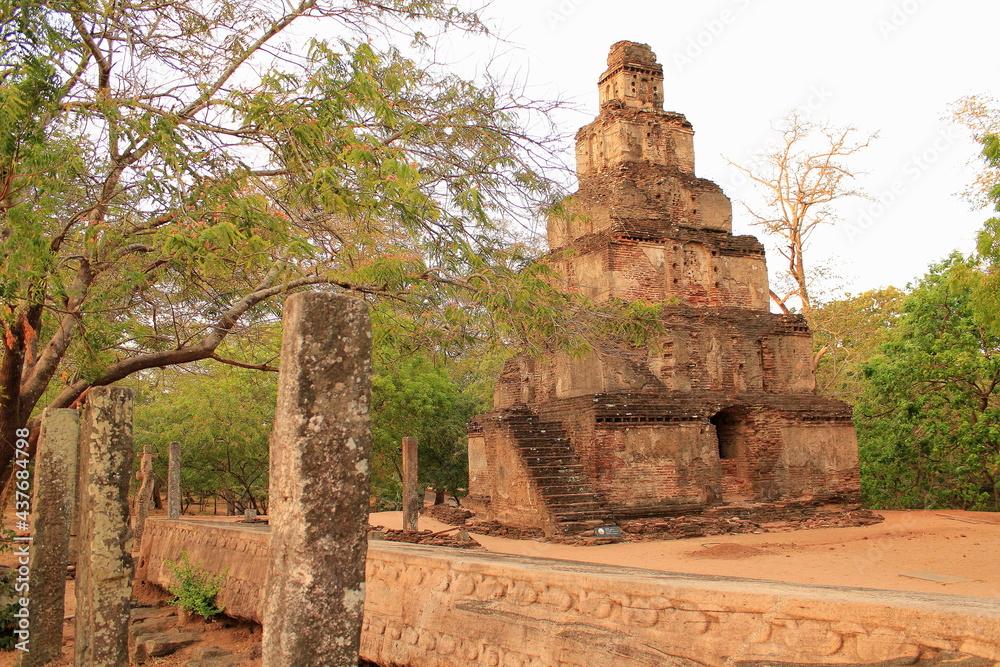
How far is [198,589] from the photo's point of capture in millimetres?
7262

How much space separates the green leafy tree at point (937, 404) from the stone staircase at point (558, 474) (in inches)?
308

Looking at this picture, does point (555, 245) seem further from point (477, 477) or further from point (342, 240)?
point (342, 240)

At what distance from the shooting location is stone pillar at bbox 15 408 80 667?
622cm

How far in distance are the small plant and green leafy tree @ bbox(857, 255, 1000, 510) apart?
47.9 ft

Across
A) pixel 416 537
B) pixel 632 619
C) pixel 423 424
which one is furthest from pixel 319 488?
pixel 423 424

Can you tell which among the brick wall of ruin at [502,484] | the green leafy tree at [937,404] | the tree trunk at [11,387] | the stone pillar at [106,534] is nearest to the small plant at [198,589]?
the stone pillar at [106,534]

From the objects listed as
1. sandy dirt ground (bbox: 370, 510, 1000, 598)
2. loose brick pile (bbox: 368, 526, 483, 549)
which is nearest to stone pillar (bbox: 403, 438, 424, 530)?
loose brick pile (bbox: 368, 526, 483, 549)

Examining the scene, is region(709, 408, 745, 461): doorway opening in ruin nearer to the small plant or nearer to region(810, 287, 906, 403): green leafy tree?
region(810, 287, 906, 403): green leafy tree

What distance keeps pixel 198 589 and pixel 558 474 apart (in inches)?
297

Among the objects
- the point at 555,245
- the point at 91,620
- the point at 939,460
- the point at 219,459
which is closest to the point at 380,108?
the point at 91,620

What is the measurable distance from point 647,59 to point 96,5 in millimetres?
13852

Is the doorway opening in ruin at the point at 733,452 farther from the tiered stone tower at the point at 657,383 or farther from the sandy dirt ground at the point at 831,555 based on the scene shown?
the sandy dirt ground at the point at 831,555

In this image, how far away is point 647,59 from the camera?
17781 mm

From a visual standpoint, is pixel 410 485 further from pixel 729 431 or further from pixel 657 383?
pixel 729 431
